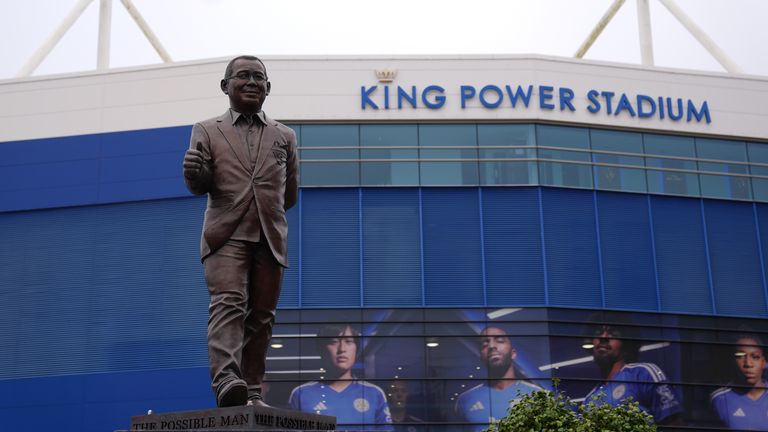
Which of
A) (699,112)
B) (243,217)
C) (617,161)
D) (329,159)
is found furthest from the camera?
(699,112)

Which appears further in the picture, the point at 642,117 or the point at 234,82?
the point at 642,117

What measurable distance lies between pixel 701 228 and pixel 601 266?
4059mm

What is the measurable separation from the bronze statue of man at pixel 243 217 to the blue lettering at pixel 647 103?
96.3ft

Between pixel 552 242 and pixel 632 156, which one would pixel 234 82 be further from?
pixel 632 156

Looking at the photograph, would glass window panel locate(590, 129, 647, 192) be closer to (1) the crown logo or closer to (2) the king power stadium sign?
(2) the king power stadium sign

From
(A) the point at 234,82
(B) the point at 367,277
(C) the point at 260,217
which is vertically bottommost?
(C) the point at 260,217

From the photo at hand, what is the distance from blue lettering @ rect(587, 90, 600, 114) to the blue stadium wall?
293cm

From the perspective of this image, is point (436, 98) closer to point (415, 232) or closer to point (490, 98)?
point (490, 98)

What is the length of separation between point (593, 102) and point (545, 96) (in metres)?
1.74

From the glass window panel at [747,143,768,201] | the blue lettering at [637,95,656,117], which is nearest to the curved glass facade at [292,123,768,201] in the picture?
→ the blue lettering at [637,95,656,117]

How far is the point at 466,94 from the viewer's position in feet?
121

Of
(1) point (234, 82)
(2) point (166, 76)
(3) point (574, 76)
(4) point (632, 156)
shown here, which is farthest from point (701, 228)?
(1) point (234, 82)

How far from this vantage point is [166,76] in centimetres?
3747

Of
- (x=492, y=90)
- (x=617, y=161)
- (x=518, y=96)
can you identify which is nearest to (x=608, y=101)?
(x=617, y=161)
